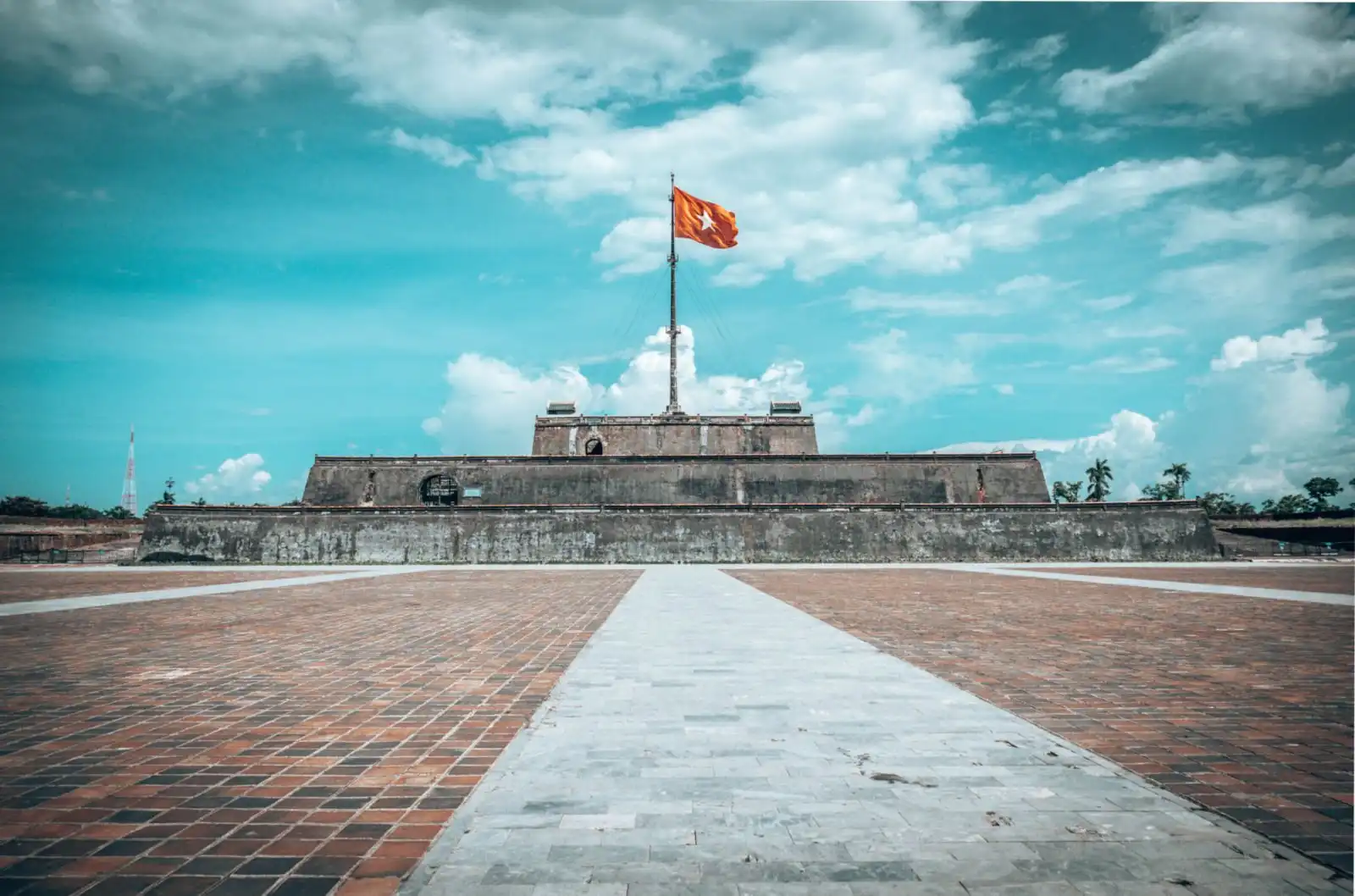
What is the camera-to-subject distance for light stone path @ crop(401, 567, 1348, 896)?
2.17 m

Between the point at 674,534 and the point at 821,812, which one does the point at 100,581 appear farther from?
the point at 821,812

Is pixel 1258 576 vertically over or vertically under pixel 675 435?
under

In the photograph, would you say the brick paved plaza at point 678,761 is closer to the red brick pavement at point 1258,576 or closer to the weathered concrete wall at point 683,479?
the red brick pavement at point 1258,576

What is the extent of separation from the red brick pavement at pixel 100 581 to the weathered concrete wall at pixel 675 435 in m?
16.2

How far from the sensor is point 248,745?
144 inches

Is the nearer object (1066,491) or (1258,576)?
(1258,576)

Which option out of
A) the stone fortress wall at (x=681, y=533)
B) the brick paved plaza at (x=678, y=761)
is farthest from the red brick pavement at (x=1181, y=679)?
the stone fortress wall at (x=681, y=533)

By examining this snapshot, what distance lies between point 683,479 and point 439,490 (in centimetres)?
1035

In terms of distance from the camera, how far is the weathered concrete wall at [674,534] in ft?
81.3

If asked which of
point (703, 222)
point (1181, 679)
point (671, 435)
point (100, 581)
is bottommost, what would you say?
point (100, 581)

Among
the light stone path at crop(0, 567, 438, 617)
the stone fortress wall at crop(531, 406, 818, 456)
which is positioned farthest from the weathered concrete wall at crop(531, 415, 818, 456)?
the light stone path at crop(0, 567, 438, 617)

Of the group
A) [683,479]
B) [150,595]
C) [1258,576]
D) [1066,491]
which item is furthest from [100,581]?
[1066,491]

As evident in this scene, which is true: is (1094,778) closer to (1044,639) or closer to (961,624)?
(1044,639)

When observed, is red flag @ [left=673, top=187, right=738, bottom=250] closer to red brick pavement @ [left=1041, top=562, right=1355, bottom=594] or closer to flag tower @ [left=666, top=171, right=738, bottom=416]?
flag tower @ [left=666, top=171, right=738, bottom=416]
